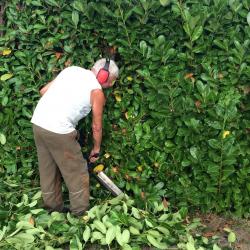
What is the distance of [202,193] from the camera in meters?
4.55

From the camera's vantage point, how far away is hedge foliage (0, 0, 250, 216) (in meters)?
4.23

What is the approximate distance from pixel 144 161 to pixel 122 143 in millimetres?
284

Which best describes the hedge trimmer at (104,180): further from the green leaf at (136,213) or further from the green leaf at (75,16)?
the green leaf at (75,16)

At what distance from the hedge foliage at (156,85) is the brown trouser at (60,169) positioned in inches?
19.7

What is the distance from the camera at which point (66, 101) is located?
4227 millimetres

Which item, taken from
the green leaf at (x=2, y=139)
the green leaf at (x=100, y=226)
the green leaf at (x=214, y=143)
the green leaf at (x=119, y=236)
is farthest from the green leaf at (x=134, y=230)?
the green leaf at (x=2, y=139)

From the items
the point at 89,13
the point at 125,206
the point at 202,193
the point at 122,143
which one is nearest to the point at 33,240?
the point at 125,206

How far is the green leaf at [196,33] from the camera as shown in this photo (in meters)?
4.19

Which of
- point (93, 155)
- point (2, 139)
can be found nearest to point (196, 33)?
point (93, 155)

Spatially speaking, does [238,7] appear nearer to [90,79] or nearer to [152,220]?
[90,79]

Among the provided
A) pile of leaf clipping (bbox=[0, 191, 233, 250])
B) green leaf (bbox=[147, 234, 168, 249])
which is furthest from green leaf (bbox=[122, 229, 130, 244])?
green leaf (bbox=[147, 234, 168, 249])

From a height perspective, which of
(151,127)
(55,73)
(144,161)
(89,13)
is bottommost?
(144,161)

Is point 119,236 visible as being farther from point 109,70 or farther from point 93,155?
point 109,70

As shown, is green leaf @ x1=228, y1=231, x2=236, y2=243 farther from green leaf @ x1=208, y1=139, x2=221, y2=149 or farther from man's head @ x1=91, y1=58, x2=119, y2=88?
man's head @ x1=91, y1=58, x2=119, y2=88
